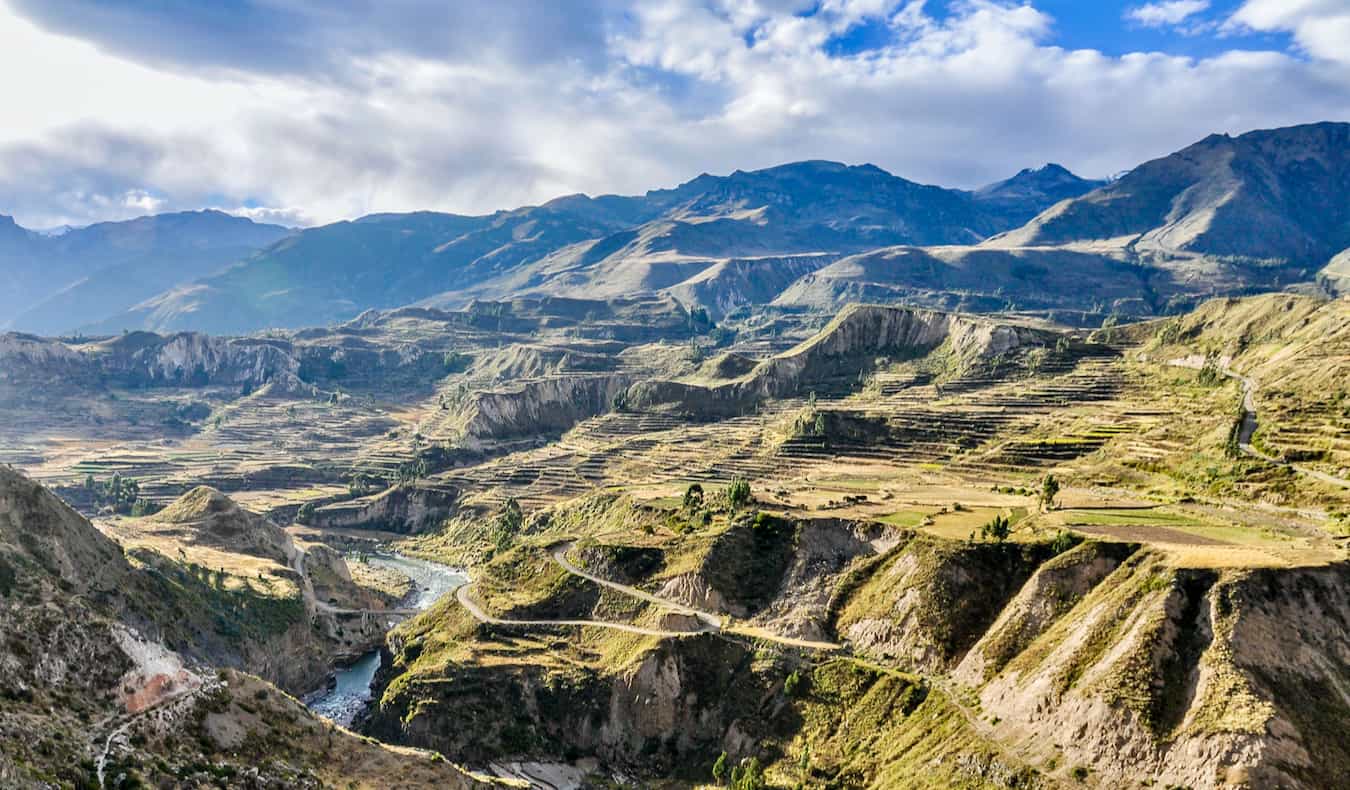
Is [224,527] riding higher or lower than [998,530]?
lower

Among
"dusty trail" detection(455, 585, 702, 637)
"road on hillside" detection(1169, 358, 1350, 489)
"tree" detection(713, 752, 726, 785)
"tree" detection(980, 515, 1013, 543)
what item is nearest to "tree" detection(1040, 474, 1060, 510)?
"tree" detection(980, 515, 1013, 543)

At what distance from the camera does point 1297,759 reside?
6556 cm

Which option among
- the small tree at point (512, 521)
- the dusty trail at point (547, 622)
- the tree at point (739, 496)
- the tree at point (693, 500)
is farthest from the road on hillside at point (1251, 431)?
the small tree at point (512, 521)

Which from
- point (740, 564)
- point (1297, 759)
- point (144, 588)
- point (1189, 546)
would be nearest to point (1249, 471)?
point (1189, 546)

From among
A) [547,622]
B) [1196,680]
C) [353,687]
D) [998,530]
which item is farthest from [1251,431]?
[353,687]

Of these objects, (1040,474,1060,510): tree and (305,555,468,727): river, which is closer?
(1040,474,1060,510): tree

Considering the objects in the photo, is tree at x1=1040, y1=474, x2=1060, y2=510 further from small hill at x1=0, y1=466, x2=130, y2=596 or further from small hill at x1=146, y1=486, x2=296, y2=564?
small hill at x1=146, y1=486, x2=296, y2=564

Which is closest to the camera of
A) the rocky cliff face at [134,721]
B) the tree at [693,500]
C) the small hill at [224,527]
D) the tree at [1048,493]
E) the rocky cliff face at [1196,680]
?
the rocky cliff face at [134,721]

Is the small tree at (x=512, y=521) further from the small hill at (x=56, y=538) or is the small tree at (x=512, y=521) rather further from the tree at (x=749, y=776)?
the tree at (x=749, y=776)

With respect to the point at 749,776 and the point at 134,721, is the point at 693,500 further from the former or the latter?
the point at 134,721

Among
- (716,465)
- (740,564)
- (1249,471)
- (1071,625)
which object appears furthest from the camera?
(716,465)

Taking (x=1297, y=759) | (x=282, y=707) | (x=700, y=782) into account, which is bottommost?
(x=700, y=782)

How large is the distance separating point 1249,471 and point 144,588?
150m

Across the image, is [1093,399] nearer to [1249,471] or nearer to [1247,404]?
[1247,404]
